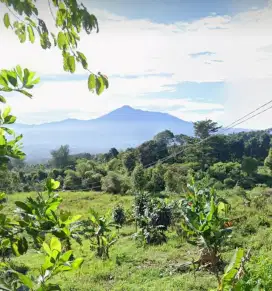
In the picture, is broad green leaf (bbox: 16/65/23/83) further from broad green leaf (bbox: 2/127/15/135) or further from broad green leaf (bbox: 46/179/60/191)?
broad green leaf (bbox: 46/179/60/191)

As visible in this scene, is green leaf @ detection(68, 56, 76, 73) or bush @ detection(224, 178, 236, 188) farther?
bush @ detection(224, 178, 236, 188)

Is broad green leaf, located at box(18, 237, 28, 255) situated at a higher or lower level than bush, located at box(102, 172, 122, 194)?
higher

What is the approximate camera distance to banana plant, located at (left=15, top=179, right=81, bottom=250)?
3.72ft

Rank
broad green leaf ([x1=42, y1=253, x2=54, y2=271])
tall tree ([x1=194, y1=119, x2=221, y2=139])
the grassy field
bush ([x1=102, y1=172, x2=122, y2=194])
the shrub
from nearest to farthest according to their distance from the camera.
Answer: broad green leaf ([x1=42, y1=253, x2=54, y2=271]), the grassy field, the shrub, bush ([x1=102, y1=172, x2=122, y2=194]), tall tree ([x1=194, y1=119, x2=221, y2=139])

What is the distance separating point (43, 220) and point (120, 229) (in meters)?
17.3

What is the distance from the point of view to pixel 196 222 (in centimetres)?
533

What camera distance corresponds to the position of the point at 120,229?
17.9 metres

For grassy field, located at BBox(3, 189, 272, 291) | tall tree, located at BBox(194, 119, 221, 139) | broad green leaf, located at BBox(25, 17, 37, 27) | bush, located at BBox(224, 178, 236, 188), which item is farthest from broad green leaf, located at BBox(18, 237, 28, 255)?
tall tree, located at BBox(194, 119, 221, 139)

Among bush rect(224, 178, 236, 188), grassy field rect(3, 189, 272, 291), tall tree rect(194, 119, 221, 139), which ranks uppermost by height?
tall tree rect(194, 119, 221, 139)

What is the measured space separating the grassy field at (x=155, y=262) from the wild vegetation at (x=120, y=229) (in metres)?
0.03

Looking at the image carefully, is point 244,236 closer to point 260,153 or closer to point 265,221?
point 265,221

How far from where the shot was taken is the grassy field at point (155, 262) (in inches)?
343

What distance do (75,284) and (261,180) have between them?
34060 millimetres

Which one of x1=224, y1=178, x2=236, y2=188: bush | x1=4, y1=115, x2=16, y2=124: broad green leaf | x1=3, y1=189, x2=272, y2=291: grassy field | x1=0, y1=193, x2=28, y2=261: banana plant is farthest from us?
x1=224, y1=178, x2=236, y2=188: bush
